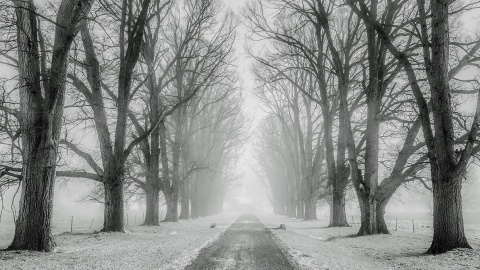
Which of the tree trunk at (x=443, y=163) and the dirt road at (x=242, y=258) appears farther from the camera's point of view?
the tree trunk at (x=443, y=163)

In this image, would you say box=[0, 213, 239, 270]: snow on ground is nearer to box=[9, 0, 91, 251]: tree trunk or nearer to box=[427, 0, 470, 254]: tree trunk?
box=[9, 0, 91, 251]: tree trunk

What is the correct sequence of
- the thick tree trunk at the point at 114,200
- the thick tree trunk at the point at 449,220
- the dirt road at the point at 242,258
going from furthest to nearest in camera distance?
the thick tree trunk at the point at 114,200
the thick tree trunk at the point at 449,220
the dirt road at the point at 242,258

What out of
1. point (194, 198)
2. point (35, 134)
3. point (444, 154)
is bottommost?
point (194, 198)

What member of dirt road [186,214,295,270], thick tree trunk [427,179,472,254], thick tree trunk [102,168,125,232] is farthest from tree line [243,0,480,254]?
thick tree trunk [102,168,125,232]

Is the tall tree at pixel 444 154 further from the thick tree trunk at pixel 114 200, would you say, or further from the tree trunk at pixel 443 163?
the thick tree trunk at pixel 114 200

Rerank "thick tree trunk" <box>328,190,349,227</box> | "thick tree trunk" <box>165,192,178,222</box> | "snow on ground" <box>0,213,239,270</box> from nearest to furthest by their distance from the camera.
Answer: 1. "snow on ground" <box>0,213,239,270</box>
2. "thick tree trunk" <box>328,190,349,227</box>
3. "thick tree trunk" <box>165,192,178,222</box>

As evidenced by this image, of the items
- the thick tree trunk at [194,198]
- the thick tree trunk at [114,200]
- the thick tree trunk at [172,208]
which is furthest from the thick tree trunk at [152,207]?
the thick tree trunk at [194,198]

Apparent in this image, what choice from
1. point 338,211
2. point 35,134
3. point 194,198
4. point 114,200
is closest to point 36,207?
point 35,134

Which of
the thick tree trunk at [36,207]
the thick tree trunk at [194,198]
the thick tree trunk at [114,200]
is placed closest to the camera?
the thick tree trunk at [36,207]

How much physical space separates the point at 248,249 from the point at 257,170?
1935 inches

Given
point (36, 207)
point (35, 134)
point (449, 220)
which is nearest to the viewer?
point (36, 207)

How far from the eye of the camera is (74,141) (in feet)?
50.8

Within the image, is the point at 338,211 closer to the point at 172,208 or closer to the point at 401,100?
the point at 401,100

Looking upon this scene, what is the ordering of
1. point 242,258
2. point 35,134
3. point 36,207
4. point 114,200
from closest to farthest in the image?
point 242,258, point 36,207, point 35,134, point 114,200
